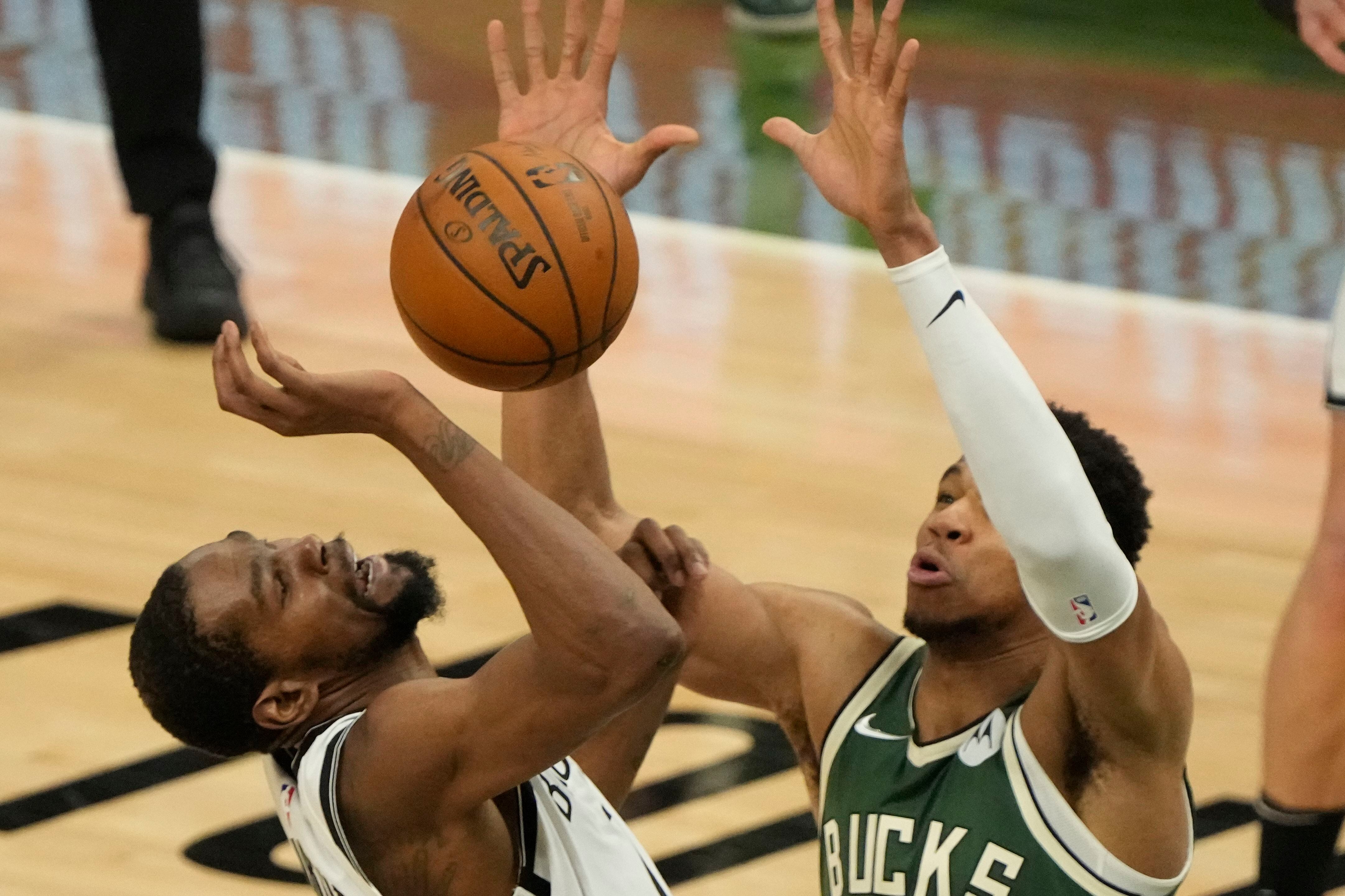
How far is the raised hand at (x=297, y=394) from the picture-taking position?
212 centimetres

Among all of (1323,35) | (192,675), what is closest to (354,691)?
(192,675)

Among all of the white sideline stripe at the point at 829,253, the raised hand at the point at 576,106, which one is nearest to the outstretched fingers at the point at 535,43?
the raised hand at the point at 576,106

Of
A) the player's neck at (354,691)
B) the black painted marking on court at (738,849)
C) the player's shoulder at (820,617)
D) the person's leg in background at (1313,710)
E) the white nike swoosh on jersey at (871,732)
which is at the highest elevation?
the player's neck at (354,691)

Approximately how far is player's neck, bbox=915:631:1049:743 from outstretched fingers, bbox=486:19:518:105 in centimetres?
96

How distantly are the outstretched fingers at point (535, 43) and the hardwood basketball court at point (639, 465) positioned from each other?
4.54ft

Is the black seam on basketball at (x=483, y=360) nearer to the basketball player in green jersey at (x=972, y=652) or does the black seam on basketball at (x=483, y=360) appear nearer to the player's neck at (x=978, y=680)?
the basketball player in green jersey at (x=972, y=652)

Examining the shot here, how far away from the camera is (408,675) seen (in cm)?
256

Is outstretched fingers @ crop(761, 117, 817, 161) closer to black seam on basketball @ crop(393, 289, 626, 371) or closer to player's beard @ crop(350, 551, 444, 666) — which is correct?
black seam on basketball @ crop(393, 289, 626, 371)

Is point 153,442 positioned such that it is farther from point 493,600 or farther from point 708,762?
point 708,762

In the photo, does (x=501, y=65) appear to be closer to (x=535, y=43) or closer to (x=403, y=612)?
(x=535, y=43)

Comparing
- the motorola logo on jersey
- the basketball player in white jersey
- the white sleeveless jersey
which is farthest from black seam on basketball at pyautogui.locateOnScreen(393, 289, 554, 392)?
the motorola logo on jersey

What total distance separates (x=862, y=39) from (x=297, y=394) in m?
0.77

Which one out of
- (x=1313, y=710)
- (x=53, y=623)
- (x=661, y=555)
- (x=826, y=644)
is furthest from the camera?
(x=53, y=623)

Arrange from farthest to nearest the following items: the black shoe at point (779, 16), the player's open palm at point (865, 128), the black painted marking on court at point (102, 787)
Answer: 1. the black shoe at point (779, 16)
2. the black painted marking on court at point (102, 787)
3. the player's open palm at point (865, 128)
